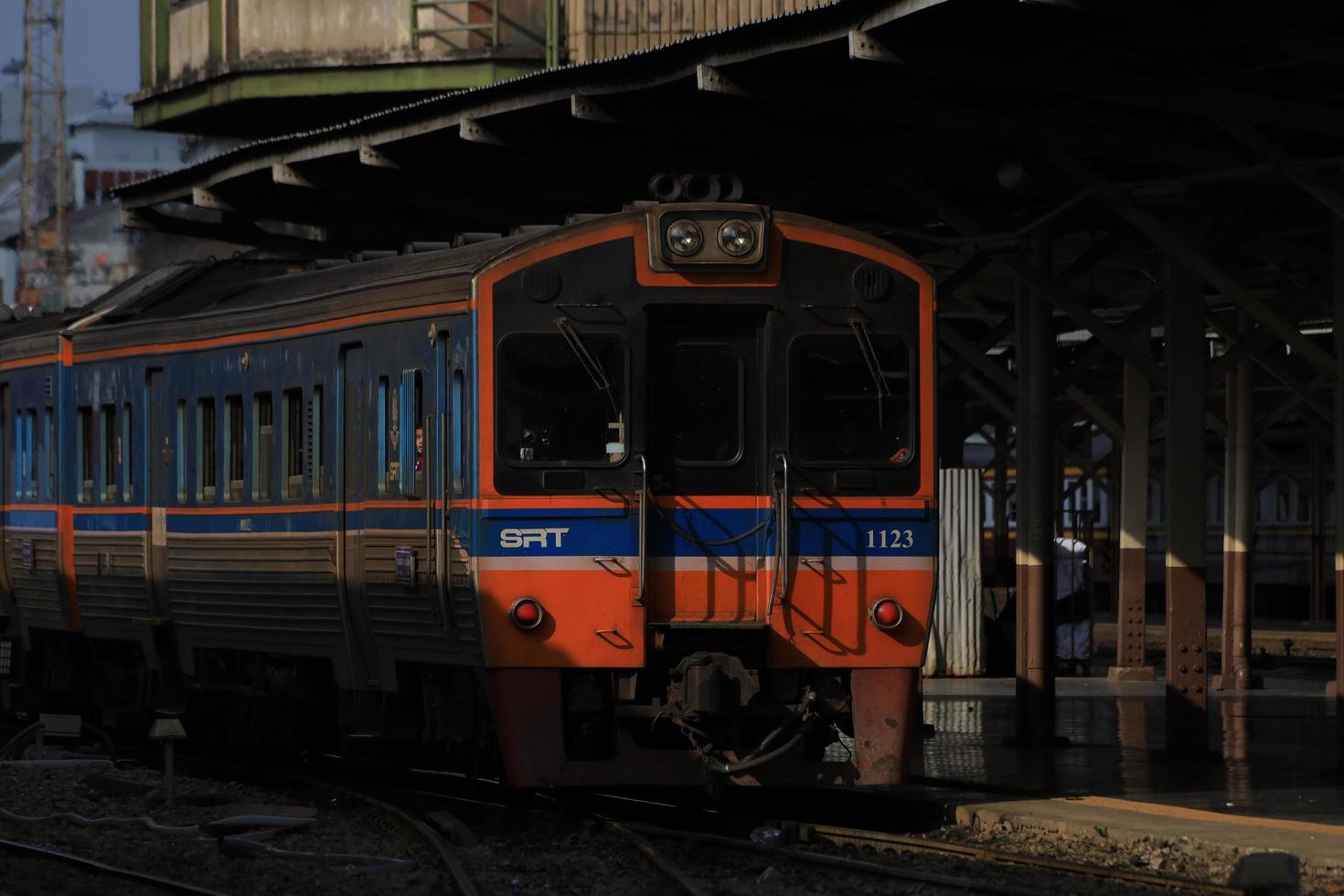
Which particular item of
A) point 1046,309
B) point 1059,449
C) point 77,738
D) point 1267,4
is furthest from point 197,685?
point 1059,449

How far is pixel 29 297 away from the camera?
3425 inches

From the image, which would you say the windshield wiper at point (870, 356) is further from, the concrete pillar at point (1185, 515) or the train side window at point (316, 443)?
the concrete pillar at point (1185, 515)

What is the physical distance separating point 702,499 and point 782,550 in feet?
1.56

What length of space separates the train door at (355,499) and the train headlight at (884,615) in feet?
9.68

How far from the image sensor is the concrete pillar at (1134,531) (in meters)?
19.1

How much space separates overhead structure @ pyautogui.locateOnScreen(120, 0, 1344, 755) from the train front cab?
1.97 metres

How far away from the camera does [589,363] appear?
11.5 m

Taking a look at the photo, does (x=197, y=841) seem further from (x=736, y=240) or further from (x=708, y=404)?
(x=736, y=240)

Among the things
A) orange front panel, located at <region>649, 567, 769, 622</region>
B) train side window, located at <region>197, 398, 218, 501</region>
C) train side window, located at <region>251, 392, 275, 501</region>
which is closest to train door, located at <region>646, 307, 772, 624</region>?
orange front panel, located at <region>649, 567, 769, 622</region>

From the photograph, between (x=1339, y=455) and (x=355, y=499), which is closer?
(x=355, y=499)

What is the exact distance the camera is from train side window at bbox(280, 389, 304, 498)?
13.5 meters

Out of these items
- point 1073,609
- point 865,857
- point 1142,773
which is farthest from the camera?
point 1073,609

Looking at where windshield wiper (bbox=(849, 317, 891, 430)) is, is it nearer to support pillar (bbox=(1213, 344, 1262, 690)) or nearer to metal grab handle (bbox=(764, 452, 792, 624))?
metal grab handle (bbox=(764, 452, 792, 624))

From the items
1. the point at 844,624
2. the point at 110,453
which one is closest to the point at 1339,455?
the point at 844,624
